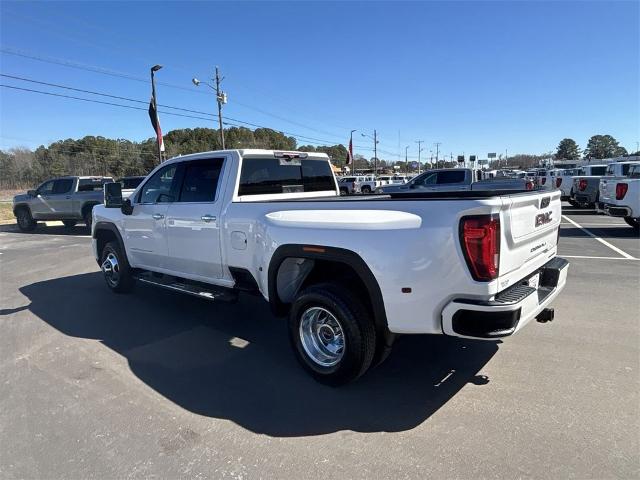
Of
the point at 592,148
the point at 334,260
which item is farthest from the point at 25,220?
the point at 592,148

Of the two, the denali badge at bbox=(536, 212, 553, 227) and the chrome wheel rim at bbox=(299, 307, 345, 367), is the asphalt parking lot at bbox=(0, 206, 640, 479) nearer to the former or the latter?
the chrome wheel rim at bbox=(299, 307, 345, 367)

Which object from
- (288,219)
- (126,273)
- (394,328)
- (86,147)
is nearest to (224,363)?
(288,219)

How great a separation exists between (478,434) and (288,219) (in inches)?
84.9

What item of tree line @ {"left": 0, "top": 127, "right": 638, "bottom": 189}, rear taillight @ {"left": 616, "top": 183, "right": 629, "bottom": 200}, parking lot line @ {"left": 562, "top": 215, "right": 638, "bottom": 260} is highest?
tree line @ {"left": 0, "top": 127, "right": 638, "bottom": 189}

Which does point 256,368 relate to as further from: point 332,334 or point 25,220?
point 25,220

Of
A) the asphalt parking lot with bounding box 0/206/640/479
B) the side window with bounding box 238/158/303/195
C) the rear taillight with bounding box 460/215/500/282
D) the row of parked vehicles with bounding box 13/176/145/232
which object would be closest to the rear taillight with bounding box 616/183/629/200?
the asphalt parking lot with bounding box 0/206/640/479

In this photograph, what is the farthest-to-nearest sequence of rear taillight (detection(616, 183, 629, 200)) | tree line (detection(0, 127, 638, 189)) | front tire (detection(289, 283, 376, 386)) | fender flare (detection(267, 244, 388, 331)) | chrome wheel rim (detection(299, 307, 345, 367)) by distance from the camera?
tree line (detection(0, 127, 638, 189)) → rear taillight (detection(616, 183, 629, 200)) → chrome wheel rim (detection(299, 307, 345, 367)) → front tire (detection(289, 283, 376, 386)) → fender flare (detection(267, 244, 388, 331))

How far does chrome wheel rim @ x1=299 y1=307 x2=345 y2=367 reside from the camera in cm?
363

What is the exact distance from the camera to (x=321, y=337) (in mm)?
3781

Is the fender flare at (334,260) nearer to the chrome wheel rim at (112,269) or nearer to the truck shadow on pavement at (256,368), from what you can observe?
the truck shadow on pavement at (256,368)

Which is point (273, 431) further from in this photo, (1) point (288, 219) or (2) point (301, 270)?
(1) point (288, 219)

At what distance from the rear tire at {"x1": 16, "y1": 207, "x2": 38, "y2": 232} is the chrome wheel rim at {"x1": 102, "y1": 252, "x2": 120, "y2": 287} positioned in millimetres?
12181

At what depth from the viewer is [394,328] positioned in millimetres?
3156

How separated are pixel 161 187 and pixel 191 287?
4.83ft
